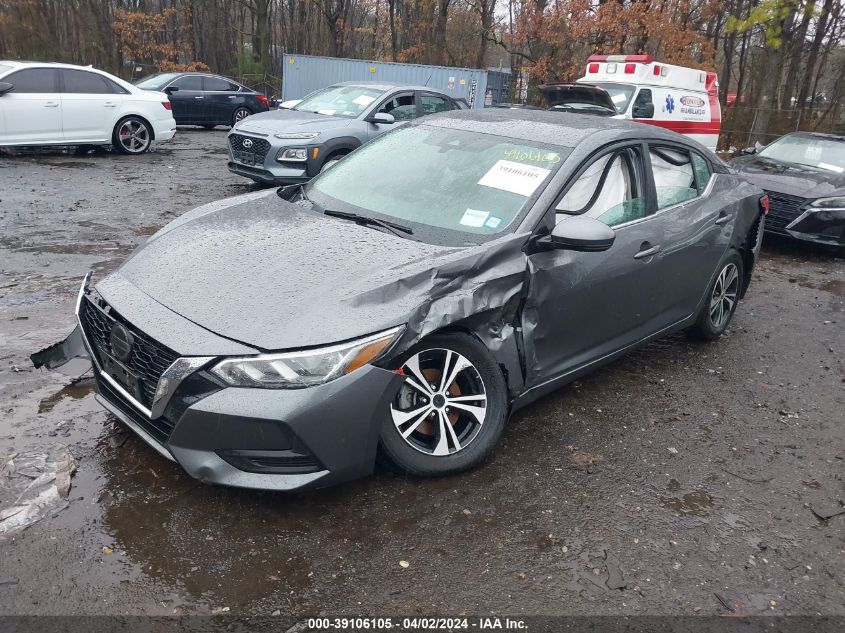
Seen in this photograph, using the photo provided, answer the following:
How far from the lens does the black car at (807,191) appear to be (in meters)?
8.50

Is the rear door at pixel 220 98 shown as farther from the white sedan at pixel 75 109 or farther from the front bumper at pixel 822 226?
the front bumper at pixel 822 226

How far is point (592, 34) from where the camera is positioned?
79.9 feet

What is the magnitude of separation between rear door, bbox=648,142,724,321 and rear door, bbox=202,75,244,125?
1701 centimetres

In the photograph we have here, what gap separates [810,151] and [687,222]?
6.73m

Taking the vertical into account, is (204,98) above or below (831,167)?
below

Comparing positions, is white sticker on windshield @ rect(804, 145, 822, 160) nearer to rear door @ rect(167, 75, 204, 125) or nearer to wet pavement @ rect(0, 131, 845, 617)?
wet pavement @ rect(0, 131, 845, 617)

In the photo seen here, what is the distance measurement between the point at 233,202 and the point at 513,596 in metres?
2.88

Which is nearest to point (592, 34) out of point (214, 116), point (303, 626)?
point (214, 116)

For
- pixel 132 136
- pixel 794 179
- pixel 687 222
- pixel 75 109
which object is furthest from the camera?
pixel 132 136

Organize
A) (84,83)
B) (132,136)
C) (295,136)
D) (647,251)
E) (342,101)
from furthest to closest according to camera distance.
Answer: (132,136) → (84,83) → (342,101) → (295,136) → (647,251)

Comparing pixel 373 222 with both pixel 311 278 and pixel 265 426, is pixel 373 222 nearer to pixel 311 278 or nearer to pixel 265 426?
pixel 311 278

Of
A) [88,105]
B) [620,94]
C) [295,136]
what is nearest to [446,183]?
[295,136]

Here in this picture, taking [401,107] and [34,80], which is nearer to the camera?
[401,107]

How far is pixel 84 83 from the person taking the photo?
480 inches
